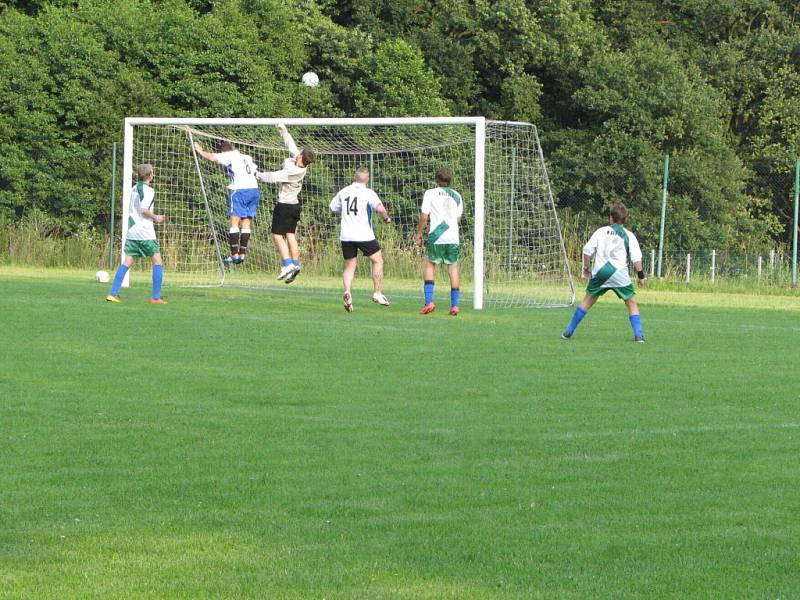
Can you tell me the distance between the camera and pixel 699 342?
15.6 meters

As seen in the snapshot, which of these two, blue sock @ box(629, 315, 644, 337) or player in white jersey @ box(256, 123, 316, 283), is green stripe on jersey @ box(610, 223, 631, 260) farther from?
player in white jersey @ box(256, 123, 316, 283)

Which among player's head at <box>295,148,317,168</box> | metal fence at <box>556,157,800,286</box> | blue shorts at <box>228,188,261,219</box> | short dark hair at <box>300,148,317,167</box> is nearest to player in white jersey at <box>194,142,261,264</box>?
blue shorts at <box>228,188,261,219</box>

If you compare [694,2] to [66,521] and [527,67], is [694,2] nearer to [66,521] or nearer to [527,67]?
[527,67]

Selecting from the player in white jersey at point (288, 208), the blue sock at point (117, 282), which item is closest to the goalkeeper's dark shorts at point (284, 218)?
the player in white jersey at point (288, 208)

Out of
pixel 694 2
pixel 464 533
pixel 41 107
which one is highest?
pixel 694 2

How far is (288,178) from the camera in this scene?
20.5m

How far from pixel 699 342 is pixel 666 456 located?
764cm

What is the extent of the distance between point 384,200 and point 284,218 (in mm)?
11800

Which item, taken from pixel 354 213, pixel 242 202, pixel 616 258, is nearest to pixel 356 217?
pixel 354 213

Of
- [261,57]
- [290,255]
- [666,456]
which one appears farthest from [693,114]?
[666,456]

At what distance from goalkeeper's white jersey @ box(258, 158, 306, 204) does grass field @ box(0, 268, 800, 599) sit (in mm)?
5559

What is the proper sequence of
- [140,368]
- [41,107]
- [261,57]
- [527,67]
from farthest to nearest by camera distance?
[527,67], [261,57], [41,107], [140,368]

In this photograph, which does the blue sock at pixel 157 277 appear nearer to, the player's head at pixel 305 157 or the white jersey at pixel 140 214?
the white jersey at pixel 140 214

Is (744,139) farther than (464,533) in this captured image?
Yes
